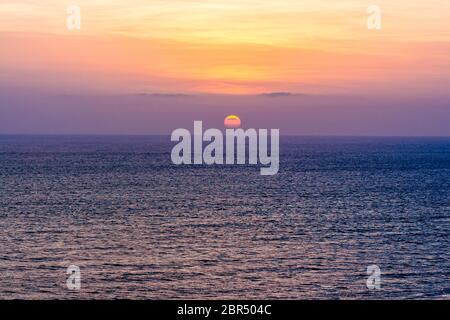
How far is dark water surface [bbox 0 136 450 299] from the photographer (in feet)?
170

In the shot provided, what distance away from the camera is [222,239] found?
235ft

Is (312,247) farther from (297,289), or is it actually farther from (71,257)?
(71,257)

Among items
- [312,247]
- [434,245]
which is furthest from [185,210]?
[434,245]

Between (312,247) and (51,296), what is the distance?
27.3 m

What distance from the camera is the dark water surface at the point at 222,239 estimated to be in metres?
51.7

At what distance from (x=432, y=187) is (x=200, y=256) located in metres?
85.6

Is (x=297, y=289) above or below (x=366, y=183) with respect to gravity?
below

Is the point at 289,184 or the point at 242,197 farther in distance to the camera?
the point at 289,184

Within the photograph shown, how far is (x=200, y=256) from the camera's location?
2464 inches

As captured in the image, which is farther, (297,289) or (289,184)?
(289,184)
